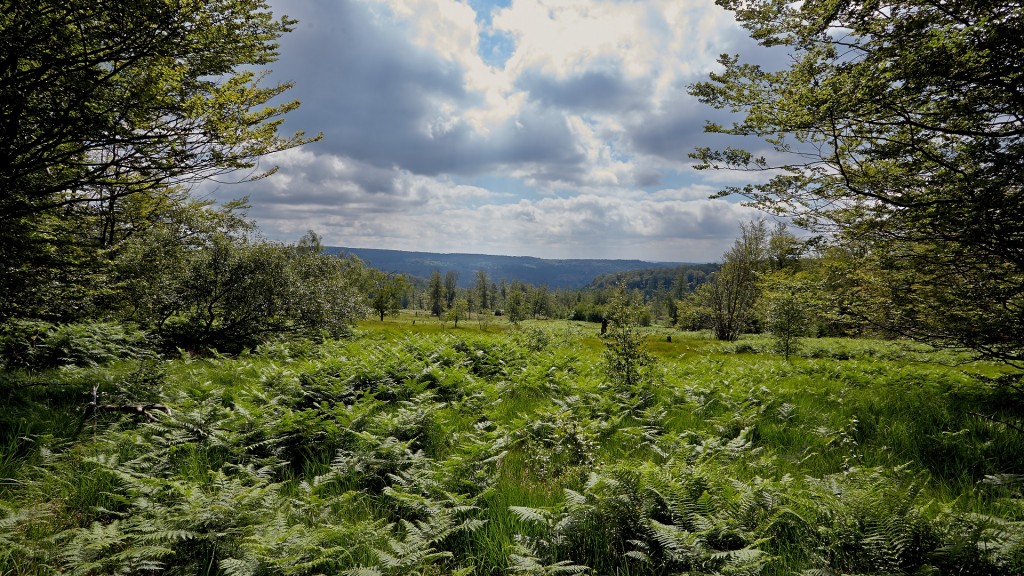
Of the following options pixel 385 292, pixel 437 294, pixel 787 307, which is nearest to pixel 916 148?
pixel 787 307

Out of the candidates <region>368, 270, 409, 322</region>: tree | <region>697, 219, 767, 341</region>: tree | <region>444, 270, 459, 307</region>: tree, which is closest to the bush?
<region>697, 219, 767, 341</region>: tree

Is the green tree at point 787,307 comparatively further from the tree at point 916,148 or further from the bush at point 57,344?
the bush at point 57,344

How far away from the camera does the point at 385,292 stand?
6900 centimetres

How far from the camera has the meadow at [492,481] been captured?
2.91 m

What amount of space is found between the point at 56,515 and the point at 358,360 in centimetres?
603

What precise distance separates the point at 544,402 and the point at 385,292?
214 feet

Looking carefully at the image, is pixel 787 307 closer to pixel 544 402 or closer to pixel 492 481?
pixel 544 402

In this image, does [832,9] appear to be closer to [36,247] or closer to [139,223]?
[36,247]

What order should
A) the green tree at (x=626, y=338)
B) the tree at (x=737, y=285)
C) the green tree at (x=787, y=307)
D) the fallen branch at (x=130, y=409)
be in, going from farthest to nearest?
the tree at (x=737, y=285)
the green tree at (x=626, y=338)
the green tree at (x=787, y=307)
the fallen branch at (x=130, y=409)

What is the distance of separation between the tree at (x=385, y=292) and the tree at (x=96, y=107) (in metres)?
60.5

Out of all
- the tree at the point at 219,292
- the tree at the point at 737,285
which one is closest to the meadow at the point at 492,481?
the tree at the point at 219,292

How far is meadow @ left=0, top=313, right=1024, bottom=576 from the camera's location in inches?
114

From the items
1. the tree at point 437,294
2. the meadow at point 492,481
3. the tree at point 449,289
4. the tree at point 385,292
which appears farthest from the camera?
the tree at point 449,289

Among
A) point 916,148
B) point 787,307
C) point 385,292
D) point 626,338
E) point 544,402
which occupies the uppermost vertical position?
point 916,148
